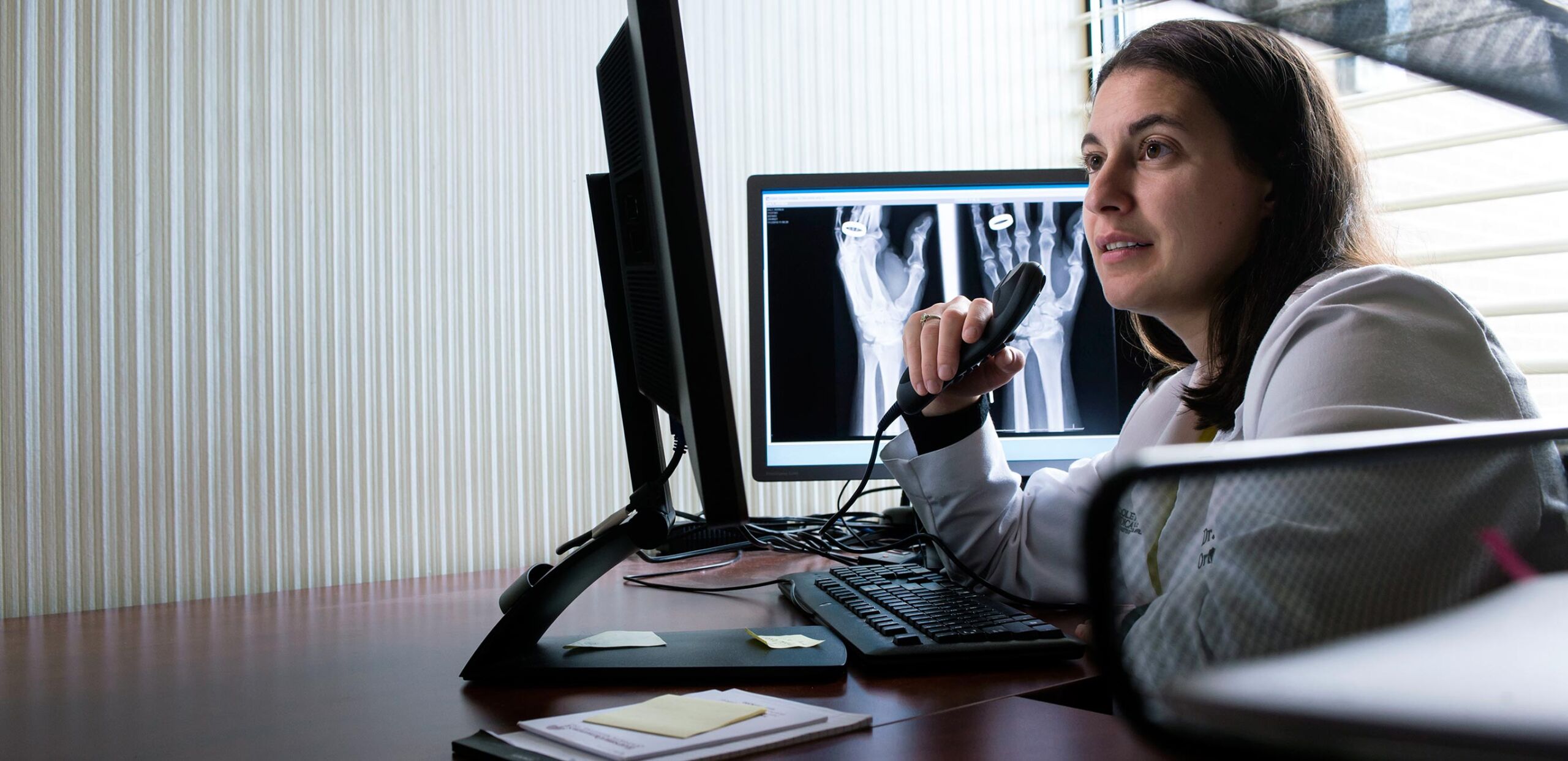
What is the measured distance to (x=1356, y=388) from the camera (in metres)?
0.76

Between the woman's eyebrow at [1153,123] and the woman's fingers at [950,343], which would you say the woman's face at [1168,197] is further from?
the woman's fingers at [950,343]

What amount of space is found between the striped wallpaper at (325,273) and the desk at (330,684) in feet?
1.34

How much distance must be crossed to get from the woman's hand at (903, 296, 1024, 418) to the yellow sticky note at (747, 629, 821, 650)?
0.44 metres

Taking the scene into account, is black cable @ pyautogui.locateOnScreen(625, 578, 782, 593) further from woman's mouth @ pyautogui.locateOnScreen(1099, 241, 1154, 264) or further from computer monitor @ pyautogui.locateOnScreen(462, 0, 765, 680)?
woman's mouth @ pyautogui.locateOnScreen(1099, 241, 1154, 264)

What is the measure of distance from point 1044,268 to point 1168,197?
0.47 meters

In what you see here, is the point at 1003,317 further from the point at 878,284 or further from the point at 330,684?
the point at 330,684

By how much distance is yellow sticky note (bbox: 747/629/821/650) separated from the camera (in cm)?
83

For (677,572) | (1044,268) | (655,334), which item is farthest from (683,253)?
(1044,268)

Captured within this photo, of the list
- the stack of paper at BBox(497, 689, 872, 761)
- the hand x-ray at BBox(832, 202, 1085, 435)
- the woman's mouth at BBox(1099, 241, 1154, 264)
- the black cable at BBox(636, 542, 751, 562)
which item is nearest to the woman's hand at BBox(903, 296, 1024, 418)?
the woman's mouth at BBox(1099, 241, 1154, 264)

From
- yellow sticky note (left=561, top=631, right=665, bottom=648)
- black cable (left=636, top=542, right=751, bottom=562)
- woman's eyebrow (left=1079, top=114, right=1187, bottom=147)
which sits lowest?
black cable (left=636, top=542, right=751, bottom=562)

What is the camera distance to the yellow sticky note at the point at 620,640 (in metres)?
0.84

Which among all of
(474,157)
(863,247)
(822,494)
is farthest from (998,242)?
(474,157)

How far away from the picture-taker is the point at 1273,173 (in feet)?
3.60

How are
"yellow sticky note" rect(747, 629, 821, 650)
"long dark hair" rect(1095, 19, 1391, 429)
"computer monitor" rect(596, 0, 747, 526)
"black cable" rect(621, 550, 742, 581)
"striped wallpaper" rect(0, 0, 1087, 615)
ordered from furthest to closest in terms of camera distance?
1. "striped wallpaper" rect(0, 0, 1087, 615)
2. "black cable" rect(621, 550, 742, 581)
3. "long dark hair" rect(1095, 19, 1391, 429)
4. "yellow sticky note" rect(747, 629, 821, 650)
5. "computer monitor" rect(596, 0, 747, 526)
